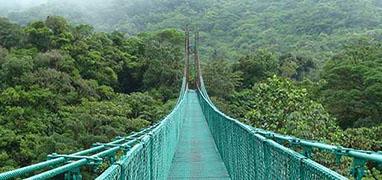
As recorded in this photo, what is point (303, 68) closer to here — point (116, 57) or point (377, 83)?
point (116, 57)

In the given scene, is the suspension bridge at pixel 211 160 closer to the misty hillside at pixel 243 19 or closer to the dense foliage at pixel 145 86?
the dense foliage at pixel 145 86

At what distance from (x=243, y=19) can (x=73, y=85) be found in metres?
51.1

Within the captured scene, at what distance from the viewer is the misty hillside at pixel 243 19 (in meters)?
53.6

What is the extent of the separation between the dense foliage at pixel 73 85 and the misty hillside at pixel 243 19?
14165 millimetres

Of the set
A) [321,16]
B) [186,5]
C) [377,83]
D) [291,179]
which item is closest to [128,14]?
[186,5]

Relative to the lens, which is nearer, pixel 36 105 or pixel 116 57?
pixel 36 105

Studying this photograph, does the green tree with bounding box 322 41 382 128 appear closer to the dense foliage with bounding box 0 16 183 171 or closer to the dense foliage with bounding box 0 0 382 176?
the dense foliage with bounding box 0 0 382 176

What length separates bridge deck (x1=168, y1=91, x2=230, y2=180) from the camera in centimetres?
621

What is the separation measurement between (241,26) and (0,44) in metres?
41.0

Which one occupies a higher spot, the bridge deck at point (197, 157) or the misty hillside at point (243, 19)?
the misty hillside at point (243, 19)

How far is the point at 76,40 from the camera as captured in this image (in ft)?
97.5

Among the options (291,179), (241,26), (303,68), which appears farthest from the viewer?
(241,26)

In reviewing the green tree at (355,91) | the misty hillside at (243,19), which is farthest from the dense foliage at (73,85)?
the misty hillside at (243,19)

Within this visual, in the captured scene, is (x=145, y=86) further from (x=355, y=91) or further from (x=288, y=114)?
(x=288, y=114)
